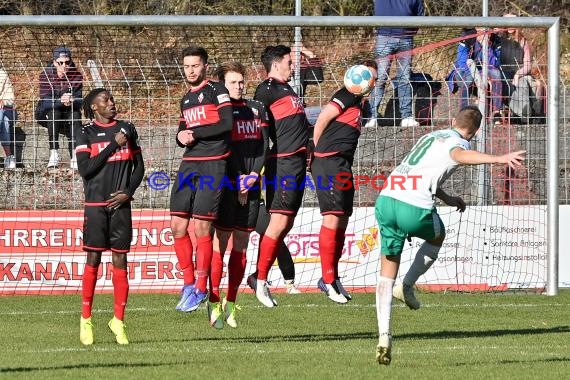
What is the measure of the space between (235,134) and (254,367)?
11.4 ft

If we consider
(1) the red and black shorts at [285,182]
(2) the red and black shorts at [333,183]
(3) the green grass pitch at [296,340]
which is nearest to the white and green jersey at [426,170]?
(3) the green grass pitch at [296,340]

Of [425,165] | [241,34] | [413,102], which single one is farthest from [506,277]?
[425,165]

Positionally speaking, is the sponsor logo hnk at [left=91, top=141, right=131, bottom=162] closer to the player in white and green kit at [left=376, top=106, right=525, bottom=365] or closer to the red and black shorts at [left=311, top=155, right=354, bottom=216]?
the player in white and green kit at [left=376, top=106, right=525, bottom=365]

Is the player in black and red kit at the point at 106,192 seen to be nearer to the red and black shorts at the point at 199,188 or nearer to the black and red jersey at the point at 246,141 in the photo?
the red and black shorts at the point at 199,188

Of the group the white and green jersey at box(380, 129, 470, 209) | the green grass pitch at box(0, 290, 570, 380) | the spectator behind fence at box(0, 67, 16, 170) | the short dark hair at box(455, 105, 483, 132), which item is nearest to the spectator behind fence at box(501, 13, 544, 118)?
the green grass pitch at box(0, 290, 570, 380)

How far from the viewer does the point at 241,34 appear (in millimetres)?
16500

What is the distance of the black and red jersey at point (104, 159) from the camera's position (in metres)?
10.4

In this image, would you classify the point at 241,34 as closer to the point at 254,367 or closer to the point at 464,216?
the point at 464,216

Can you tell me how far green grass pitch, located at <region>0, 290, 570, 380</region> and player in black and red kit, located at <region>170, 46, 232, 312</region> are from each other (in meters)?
0.78

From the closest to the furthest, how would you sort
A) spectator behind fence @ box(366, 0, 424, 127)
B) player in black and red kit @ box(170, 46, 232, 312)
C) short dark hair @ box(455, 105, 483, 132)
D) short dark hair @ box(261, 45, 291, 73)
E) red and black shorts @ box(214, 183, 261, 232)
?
short dark hair @ box(455, 105, 483, 132) → player in black and red kit @ box(170, 46, 232, 312) → red and black shorts @ box(214, 183, 261, 232) → short dark hair @ box(261, 45, 291, 73) → spectator behind fence @ box(366, 0, 424, 127)

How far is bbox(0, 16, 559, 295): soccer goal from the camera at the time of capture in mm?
15578

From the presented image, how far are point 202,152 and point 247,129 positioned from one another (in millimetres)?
682

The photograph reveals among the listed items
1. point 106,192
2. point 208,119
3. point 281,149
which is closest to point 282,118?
point 281,149

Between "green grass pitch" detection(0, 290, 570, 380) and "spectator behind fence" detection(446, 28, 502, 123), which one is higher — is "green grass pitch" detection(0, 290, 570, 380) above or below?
below
